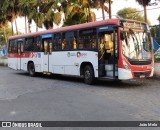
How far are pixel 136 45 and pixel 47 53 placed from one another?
6.96 meters

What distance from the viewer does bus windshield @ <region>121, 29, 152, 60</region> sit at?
1355cm

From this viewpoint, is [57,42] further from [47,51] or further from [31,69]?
[31,69]

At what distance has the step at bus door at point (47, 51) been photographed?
18.7m

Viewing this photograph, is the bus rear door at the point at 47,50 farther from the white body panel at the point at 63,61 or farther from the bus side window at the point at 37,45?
the bus side window at the point at 37,45

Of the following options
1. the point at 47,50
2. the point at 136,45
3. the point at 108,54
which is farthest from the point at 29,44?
the point at 136,45

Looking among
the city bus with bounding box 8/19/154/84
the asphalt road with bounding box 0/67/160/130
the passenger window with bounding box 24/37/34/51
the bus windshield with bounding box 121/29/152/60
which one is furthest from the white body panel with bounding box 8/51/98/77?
the asphalt road with bounding box 0/67/160/130

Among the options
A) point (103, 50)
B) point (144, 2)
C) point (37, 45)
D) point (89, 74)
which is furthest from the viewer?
point (144, 2)

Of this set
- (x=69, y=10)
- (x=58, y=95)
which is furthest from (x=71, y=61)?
(x=69, y=10)

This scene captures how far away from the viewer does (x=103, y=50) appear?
14398 millimetres

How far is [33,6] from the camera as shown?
114 ft

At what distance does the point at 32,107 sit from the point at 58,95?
246 centimetres

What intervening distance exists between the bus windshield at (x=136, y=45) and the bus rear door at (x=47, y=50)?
6.21 meters

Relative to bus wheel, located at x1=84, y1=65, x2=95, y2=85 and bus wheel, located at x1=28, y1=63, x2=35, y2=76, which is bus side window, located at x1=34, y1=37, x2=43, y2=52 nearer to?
bus wheel, located at x1=28, y1=63, x2=35, y2=76

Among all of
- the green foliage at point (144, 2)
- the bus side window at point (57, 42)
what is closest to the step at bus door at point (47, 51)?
the bus side window at point (57, 42)
